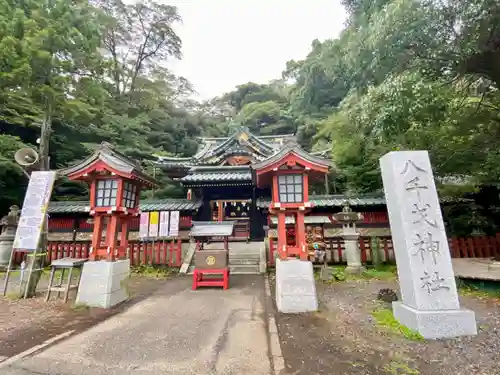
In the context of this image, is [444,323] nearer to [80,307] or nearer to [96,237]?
[80,307]

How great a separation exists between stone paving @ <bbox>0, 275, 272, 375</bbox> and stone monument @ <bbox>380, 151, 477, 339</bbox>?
9.25 feet

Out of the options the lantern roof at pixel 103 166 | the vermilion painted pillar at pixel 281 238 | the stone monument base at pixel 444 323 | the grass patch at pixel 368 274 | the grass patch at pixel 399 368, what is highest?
the lantern roof at pixel 103 166

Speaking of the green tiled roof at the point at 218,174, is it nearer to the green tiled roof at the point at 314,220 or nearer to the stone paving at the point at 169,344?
the green tiled roof at the point at 314,220

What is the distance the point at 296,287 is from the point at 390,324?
6.60ft

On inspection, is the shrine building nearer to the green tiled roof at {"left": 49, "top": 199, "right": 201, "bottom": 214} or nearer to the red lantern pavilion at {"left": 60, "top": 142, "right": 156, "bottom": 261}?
the green tiled roof at {"left": 49, "top": 199, "right": 201, "bottom": 214}

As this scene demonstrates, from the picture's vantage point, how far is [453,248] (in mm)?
11281

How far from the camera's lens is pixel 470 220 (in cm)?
1249

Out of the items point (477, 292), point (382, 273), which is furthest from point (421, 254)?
point (382, 273)

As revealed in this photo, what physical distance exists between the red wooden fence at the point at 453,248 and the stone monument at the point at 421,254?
6.14 m

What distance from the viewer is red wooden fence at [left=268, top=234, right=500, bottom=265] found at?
11.2 m

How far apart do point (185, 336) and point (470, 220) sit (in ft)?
44.6

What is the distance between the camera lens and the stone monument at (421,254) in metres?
4.73

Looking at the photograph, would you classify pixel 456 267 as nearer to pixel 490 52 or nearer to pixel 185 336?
pixel 490 52

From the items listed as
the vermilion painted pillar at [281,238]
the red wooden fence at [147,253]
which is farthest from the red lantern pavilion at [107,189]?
the vermilion painted pillar at [281,238]
